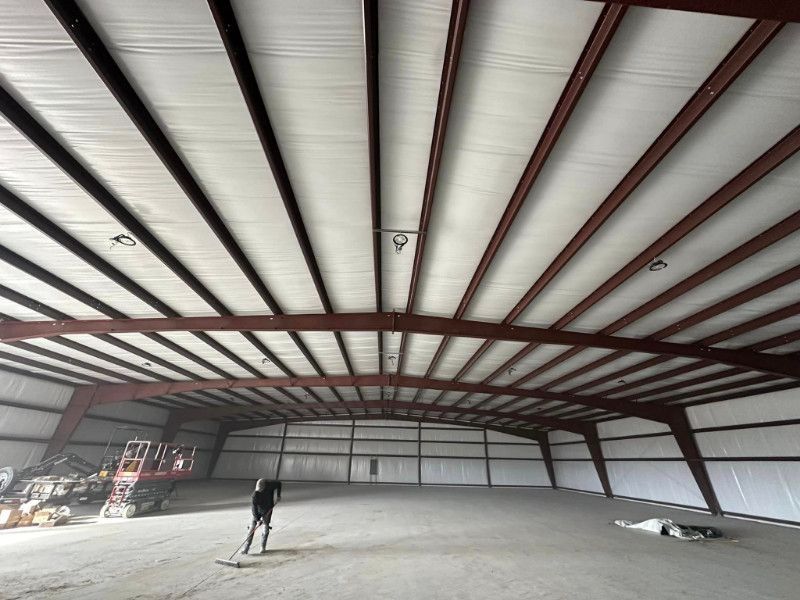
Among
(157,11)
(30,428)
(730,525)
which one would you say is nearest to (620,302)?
(157,11)

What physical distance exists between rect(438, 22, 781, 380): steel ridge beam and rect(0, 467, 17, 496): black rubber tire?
1606 cm

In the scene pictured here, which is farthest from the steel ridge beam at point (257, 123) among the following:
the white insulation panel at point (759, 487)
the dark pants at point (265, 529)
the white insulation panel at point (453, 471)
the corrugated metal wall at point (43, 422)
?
the white insulation panel at point (453, 471)

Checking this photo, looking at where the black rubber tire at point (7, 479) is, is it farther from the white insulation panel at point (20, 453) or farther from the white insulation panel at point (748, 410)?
the white insulation panel at point (748, 410)

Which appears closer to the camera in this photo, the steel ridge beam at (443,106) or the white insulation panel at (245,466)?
the steel ridge beam at (443,106)

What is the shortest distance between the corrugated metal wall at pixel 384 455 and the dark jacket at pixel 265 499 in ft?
54.1

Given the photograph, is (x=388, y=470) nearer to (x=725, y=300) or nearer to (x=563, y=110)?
(x=725, y=300)

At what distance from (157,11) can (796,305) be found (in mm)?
9724

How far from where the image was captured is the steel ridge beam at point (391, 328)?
7.22 metres

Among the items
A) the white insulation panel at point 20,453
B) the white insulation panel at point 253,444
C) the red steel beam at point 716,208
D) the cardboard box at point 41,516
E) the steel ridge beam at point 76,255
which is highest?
the red steel beam at point 716,208

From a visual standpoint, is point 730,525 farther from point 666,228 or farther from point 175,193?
point 175,193

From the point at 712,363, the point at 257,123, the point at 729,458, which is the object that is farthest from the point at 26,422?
the point at 729,458

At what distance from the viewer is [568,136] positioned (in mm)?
3295

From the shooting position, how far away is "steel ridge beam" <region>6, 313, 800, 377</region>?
23.7 feet

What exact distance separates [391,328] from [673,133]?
5444 millimetres
